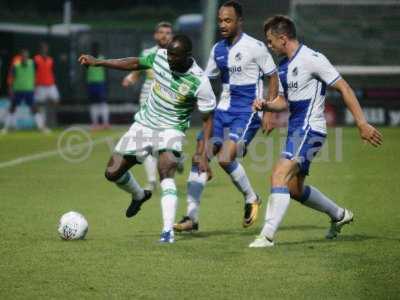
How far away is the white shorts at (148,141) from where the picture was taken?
10.6 m

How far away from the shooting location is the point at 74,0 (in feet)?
172

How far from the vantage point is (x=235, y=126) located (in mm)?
12086

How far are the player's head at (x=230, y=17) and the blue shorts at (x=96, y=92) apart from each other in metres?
19.9

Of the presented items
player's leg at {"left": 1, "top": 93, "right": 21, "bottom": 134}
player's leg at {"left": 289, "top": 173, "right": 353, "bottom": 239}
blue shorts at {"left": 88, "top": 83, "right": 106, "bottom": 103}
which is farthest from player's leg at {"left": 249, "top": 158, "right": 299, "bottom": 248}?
blue shorts at {"left": 88, "top": 83, "right": 106, "bottom": 103}

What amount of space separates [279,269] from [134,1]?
4588cm

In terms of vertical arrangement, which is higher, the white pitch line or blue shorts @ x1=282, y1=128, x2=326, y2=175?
blue shorts @ x1=282, y1=128, x2=326, y2=175

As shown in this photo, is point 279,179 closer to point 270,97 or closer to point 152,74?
point 270,97

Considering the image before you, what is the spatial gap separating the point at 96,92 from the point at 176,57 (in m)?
21.6

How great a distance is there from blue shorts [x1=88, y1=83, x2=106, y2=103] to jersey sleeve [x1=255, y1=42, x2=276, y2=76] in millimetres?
19604

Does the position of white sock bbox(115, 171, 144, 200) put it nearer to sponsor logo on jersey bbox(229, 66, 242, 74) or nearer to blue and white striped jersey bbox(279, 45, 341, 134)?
sponsor logo on jersey bbox(229, 66, 242, 74)

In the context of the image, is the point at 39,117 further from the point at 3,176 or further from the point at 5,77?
Answer: the point at 3,176

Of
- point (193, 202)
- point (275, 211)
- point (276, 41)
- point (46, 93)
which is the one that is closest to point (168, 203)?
point (275, 211)

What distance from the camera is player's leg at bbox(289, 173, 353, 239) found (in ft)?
33.7

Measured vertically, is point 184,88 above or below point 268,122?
above
